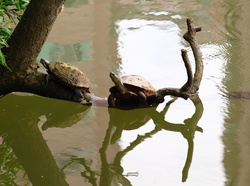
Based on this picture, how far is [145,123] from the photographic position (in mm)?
4984

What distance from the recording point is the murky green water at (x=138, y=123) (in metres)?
4.11

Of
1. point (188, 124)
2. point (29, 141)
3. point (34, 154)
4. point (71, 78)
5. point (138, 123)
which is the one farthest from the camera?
point (71, 78)

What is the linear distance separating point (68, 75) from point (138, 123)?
0.77 meters

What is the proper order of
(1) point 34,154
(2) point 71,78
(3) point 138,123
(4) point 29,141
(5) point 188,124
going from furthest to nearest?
(2) point 71,78 < (3) point 138,123 < (5) point 188,124 < (4) point 29,141 < (1) point 34,154

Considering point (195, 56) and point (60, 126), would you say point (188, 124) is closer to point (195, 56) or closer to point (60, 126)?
point (195, 56)

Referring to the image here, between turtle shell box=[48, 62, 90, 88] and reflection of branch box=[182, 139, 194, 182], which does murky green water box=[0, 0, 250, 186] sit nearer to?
reflection of branch box=[182, 139, 194, 182]

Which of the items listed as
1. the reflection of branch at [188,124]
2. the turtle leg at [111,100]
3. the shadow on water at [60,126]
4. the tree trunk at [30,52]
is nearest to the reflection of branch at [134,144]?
the shadow on water at [60,126]

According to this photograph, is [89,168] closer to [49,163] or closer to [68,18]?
[49,163]

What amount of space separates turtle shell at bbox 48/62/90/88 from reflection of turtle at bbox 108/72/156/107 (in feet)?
0.92

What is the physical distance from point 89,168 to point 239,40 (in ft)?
10.8

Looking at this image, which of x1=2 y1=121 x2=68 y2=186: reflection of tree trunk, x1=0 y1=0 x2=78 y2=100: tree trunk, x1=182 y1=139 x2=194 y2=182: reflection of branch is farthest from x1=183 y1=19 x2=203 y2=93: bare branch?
x1=2 y1=121 x2=68 y2=186: reflection of tree trunk

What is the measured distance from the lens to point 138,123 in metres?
5.00

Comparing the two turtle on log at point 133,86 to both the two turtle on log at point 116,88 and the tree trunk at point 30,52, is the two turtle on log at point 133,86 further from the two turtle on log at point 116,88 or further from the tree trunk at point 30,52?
the tree trunk at point 30,52

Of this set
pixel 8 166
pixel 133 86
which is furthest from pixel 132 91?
pixel 8 166
